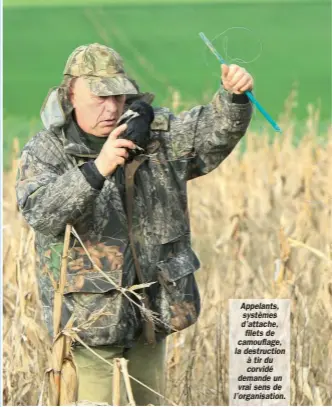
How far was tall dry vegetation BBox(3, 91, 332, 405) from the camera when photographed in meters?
3.75

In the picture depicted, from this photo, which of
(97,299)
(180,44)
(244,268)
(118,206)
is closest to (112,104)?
(118,206)

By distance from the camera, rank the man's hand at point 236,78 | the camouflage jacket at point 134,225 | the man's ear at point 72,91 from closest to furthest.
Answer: the man's hand at point 236,78, the camouflage jacket at point 134,225, the man's ear at point 72,91

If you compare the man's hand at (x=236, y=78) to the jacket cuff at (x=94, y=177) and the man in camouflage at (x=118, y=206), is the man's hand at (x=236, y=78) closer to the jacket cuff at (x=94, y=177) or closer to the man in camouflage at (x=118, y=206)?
the man in camouflage at (x=118, y=206)

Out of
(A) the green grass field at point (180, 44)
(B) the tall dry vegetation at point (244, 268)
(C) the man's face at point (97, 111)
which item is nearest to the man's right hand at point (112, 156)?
(C) the man's face at point (97, 111)

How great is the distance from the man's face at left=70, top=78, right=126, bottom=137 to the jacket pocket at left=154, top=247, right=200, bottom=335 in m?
0.40

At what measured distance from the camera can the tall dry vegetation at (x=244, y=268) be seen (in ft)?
12.3

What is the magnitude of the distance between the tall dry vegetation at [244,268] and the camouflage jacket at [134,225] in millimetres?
277

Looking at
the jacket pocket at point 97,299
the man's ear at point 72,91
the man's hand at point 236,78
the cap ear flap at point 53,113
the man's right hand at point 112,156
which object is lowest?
the jacket pocket at point 97,299

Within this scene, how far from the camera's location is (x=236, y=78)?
3107 mm

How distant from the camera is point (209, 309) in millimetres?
4383

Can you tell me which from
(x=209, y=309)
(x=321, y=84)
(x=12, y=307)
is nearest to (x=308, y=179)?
(x=209, y=309)

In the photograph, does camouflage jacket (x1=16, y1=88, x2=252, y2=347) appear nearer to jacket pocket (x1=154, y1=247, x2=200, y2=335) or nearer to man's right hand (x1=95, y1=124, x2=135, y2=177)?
jacket pocket (x1=154, y1=247, x2=200, y2=335)

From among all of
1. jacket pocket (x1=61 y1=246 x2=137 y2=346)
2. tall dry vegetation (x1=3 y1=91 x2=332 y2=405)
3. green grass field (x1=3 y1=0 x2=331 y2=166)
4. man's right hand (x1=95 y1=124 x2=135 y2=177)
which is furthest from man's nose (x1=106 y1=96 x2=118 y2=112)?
green grass field (x1=3 y1=0 x2=331 y2=166)

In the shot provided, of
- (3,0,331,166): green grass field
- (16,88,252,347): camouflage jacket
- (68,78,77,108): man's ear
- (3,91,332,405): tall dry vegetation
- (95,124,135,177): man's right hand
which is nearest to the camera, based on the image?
(95,124,135,177): man's right hand
